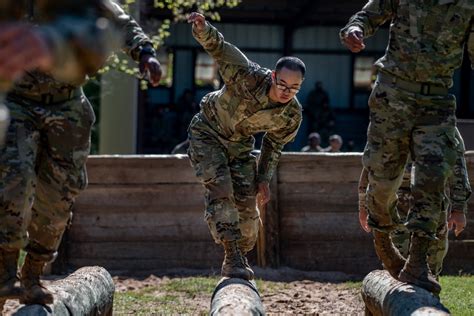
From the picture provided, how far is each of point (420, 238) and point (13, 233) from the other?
2.36 metres

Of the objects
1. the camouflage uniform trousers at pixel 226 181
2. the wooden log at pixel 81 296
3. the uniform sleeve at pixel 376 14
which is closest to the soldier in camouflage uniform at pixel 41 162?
the wooden log at pixel 81 296

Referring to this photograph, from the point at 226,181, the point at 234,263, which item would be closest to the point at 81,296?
the point at 234,263

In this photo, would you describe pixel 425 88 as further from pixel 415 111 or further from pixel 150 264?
pixel 150 264

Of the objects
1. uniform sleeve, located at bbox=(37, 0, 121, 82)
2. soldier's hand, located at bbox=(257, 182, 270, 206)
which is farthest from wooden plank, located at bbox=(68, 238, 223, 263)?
uniform sleeve, located at bbox=(37, 0, 121, 82)

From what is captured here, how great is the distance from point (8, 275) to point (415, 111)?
8.66ft

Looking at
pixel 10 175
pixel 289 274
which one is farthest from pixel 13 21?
pixel 289 274

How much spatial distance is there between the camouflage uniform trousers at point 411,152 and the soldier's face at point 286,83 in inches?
24.1

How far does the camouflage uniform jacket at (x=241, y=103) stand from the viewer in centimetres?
714

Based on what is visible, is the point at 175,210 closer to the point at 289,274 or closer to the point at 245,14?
the point at 289,274

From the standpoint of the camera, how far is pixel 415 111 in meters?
6.24

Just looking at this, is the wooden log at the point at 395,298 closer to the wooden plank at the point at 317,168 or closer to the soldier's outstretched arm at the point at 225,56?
the soldier's outstretched arm at the point at 225,56

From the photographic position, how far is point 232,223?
6.93 m

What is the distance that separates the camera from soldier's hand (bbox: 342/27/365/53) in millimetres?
6078

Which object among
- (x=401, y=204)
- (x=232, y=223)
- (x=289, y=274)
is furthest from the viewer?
(x=289, y=274)
